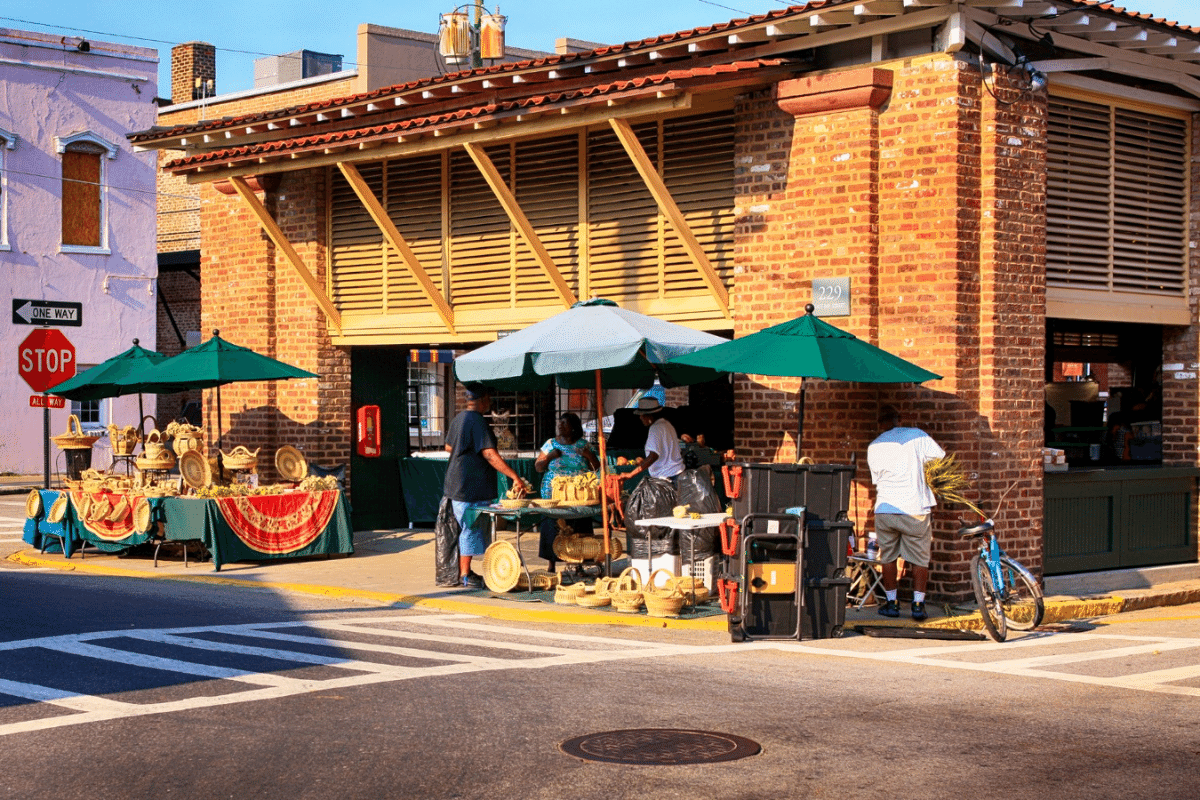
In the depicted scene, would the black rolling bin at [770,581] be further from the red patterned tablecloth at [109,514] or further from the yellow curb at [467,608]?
the red patterned tablecloth at [109,514]

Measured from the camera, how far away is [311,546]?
1627cm

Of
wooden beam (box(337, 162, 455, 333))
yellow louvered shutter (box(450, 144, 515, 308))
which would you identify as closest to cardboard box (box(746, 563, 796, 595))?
yellow louvered shutter (box(450, 144, 515, 308))

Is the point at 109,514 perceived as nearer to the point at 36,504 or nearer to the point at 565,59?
the point at 36,504

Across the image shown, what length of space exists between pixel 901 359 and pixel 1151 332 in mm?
4960

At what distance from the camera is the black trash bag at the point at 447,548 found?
13992mm

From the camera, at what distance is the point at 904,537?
39.7ft

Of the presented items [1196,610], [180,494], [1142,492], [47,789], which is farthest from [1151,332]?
[47,789]

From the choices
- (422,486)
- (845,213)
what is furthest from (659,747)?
(422,486)

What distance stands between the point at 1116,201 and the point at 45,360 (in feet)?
43.7

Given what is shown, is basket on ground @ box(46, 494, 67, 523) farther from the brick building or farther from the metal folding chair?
the metal folding chair

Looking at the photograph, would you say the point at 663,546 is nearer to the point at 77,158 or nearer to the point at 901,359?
the point at 901,359

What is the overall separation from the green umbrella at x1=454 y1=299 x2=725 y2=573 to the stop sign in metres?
7.81

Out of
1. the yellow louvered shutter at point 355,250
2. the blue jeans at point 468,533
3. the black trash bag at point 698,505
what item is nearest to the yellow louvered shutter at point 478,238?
the yellow louvered shutter at point 355,250

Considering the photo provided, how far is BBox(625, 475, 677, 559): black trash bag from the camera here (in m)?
13.0
